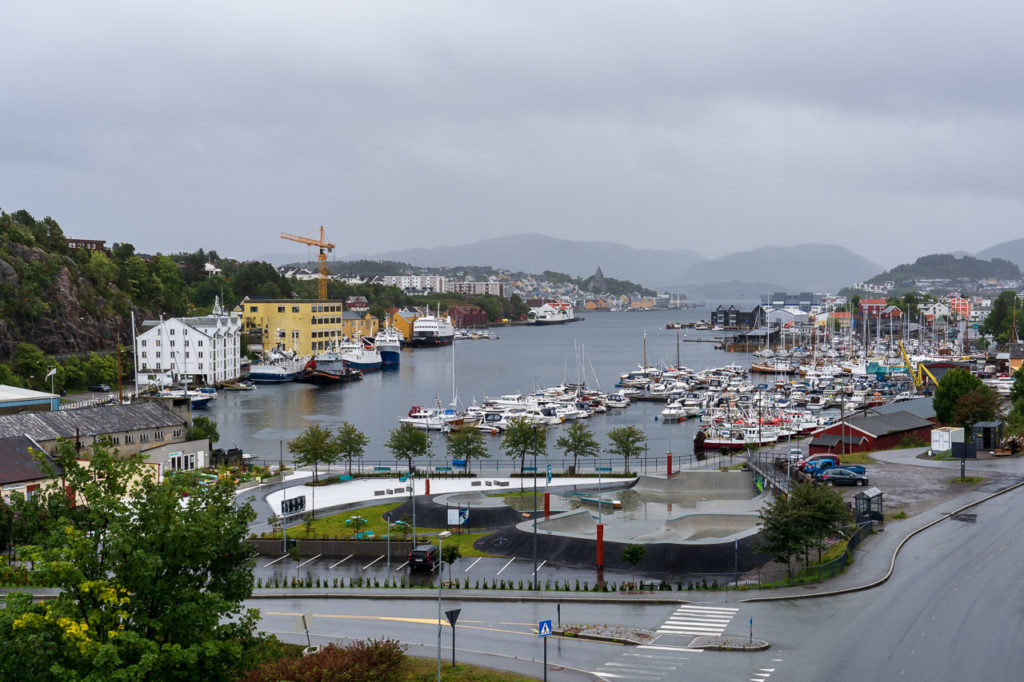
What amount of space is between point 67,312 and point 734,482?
6718cm

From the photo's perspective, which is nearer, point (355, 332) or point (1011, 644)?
point (1011, 644)

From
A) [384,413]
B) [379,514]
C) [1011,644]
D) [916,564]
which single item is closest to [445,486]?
[379,514]

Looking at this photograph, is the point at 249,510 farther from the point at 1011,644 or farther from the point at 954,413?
the point at 954,413

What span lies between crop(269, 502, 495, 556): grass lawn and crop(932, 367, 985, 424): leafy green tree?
93.6 feet

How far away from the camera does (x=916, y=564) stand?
23.0 m

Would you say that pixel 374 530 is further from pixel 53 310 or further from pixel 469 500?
pixel 53 310

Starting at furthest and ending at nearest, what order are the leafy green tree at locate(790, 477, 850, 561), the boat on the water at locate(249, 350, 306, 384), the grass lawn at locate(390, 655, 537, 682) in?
the boat on the water at locate(249, 350, 306, 384) → the leafy green tree at locate(790, 477, 850, 561) → the grass lawn at locate(390, 655, 537, 682)

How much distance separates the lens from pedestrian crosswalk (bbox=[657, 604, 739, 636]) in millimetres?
18844

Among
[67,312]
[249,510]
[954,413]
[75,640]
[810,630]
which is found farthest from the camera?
[67,312]

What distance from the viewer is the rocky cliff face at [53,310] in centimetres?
7612

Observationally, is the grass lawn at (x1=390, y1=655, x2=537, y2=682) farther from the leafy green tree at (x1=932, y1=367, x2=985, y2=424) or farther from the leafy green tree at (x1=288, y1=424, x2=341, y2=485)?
the leafy green tree at (x1=932, y1=367, x2=985, y2=424)

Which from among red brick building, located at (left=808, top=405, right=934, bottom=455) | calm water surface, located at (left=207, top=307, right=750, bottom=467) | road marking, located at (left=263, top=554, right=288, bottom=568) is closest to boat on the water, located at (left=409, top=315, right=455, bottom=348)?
calm water surface, located at (left=207, top=307, right=750, bottom=467)

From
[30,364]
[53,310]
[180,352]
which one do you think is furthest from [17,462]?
[180,352]

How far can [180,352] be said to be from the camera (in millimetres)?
88000
